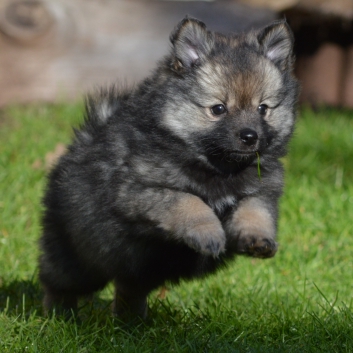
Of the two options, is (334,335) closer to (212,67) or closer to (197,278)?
(197,278)

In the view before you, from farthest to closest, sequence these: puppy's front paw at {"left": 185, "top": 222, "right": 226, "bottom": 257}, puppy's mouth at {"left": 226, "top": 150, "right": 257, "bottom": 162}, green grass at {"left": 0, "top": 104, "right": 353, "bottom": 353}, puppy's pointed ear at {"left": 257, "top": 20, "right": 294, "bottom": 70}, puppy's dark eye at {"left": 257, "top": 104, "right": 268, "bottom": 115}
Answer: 1. puppy's pointed ear at {"left": 257, "top": 20, "right": 294, "bottom": 70}
2. puppy's dark eye at {"left": 257, "top": 104, "right": 268, "bottom": 115}
3. puppy's mouth at {"left": 226, "top": 150, "right": 257, "bottom": 162}
4. green grass at {"left": 0, "top": 104, "right": 353, "bottom": 353}
5. puppy's front paw at {"left": 185, "top": 222, "right": 226, "bottom": 257}

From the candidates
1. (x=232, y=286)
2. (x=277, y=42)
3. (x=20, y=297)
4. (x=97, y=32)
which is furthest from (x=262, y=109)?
(x=97, y=32)

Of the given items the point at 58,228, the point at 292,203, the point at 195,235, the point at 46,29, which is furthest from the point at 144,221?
the point at 46,29

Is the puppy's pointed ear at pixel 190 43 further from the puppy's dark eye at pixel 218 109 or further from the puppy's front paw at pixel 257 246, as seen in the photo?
the puppy's front paw at pixel 257 246

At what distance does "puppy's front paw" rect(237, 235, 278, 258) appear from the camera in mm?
3109

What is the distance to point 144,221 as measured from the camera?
11.0 feet

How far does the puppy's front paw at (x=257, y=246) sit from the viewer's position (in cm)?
311

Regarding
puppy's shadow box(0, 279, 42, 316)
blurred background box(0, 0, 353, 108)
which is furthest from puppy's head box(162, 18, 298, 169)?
blurred background box(0, 0, 353, 108)

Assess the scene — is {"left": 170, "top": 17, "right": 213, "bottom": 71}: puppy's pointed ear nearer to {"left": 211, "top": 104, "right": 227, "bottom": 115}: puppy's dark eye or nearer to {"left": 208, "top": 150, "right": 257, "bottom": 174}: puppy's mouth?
{"left": 211, "top": 104, "right": 227, "bottom": 115}: puppy's dark eye

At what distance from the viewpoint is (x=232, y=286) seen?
14.0 feet

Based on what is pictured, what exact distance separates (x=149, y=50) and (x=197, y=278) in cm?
488

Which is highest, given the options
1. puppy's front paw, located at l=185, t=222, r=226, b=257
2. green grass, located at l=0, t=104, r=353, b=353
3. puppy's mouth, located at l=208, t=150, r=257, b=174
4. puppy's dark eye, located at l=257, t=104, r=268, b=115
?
puppy's dark eye, located at l=257, t=104, r=268, b=115

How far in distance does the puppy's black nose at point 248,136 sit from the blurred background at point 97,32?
4507 mm

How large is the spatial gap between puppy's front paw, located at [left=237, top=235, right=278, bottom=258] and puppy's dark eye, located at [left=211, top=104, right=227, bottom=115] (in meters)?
0.65
